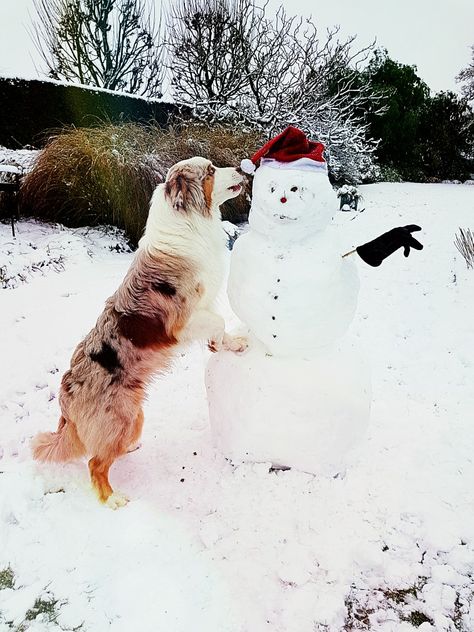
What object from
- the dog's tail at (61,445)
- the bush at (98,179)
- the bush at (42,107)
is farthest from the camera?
the bush at (42,107)

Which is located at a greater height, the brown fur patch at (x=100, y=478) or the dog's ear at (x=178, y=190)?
the dog's ear at (x=178, y=190)

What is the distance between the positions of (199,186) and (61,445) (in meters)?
1.58

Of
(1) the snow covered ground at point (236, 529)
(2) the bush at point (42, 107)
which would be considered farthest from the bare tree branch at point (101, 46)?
(1) the snow covered ground at point (236, 529)

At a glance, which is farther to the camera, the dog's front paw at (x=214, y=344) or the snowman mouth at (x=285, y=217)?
the dog's front paw at (x=214, y=344)

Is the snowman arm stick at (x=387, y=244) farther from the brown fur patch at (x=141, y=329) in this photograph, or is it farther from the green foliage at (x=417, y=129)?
the green foliage at (x=417, y=129)

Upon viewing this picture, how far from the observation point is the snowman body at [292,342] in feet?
6.77

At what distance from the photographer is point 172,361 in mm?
2475

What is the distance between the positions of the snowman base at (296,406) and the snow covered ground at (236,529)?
0.46ft

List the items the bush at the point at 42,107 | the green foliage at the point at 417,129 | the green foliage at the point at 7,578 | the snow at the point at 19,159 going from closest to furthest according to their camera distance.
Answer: the green foliage at the point at 7,578 < the snow at the point at 19,159 < the bush at the point at 42,107 < the green foliage at the point at 417,129

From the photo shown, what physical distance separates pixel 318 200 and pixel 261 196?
0.89ft

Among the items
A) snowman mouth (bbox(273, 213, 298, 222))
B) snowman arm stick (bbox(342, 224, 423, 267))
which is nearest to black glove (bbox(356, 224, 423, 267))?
snowman arm stick (bbox(342, 224, 423, 267))

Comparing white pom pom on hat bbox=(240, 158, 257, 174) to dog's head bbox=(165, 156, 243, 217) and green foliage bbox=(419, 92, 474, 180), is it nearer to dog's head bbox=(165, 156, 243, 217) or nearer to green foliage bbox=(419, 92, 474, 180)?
dog's head bbox=(165, 156, 243, 217)

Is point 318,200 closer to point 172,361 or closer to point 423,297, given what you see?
point 172,361

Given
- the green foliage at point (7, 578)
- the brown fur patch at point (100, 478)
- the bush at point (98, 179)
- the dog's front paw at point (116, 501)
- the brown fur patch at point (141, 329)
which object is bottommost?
the green foliage at point (7, 578)
